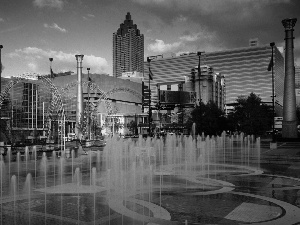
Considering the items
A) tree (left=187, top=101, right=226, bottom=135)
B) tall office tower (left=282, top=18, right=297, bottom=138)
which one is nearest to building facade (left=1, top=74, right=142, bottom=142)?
tree (left=187, top=101, right=226, bottom=135)

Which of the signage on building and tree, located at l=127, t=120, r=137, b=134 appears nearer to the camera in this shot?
the signage on building

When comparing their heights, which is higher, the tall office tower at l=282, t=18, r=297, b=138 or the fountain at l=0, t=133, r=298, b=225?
the tall office tower at l=282, t=18, r=297, b=138

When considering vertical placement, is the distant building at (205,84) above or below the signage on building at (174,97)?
above

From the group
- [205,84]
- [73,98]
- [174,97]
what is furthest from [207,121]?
[205,84]

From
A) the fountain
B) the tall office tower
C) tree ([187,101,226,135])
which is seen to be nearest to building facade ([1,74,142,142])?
tree ([187,101,226,135])

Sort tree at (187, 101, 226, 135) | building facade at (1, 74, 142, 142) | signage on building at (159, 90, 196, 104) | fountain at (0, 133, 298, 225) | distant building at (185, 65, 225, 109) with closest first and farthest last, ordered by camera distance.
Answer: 1. fountain at (0, 133, 298, 225)
2. tree at (187, 101, 226, 135)
3. building facade at (1, 74, 142, 142)
4. signage on building at (159, 90, 196, 104)
5. distant building at (185, 65, 225, 109)

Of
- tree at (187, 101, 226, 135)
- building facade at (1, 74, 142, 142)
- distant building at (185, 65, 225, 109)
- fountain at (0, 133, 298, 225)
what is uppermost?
distant building at (185, 65, 225, 109)

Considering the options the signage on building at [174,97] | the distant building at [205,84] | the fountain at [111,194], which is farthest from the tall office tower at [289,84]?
the distant building at [205,84]

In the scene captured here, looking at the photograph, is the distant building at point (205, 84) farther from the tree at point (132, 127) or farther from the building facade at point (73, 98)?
the tree at point (132, 127)

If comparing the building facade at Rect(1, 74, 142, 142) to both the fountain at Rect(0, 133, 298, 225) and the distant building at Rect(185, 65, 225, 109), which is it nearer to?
the distant building at Rect(185, 65, 225, 109)

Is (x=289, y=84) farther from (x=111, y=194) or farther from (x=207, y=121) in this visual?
(x=111, y=194)

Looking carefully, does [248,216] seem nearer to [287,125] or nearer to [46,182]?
[46,182]

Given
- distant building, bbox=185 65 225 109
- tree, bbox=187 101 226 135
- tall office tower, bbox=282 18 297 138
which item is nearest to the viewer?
tall office tower, bbox=282 18 297 138

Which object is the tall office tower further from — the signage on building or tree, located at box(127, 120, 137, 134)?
tree, located at box(127, 120, 137, 134)
